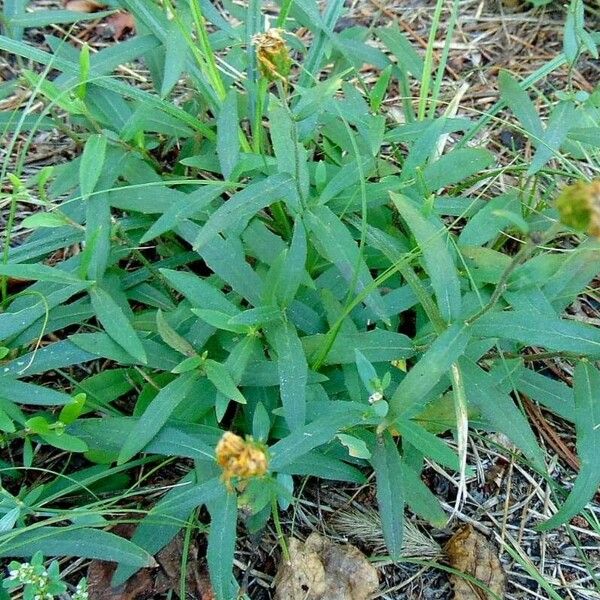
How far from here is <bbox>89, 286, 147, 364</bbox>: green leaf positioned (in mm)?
1854

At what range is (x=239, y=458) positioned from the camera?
4.13 feet

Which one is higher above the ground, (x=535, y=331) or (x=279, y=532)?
(x=535, y=331)

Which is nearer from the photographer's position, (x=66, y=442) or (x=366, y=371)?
(x=366, y=371)

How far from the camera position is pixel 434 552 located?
6.55 ft

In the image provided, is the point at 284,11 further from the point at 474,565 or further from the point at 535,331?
the point at 474,565

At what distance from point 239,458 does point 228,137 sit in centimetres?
105

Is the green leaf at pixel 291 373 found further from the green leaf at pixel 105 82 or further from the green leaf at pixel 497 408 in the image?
the green leaf at pixel 105 82

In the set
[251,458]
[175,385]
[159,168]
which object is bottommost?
[175,385]

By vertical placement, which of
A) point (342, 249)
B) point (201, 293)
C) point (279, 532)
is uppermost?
point (342, 249)

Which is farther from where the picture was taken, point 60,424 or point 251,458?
point 60,424

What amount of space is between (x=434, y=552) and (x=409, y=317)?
26.5 inches

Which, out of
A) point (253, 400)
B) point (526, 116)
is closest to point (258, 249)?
point (253, 400)

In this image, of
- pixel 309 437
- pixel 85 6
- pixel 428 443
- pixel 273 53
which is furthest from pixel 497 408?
pixel 85 6

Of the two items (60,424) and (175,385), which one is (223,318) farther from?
(60,424)
